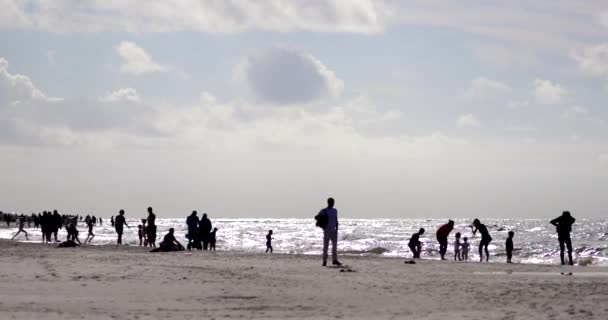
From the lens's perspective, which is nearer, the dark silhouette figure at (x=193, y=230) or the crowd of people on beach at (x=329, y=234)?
the crowd of people on beach at (x=329, y=234)

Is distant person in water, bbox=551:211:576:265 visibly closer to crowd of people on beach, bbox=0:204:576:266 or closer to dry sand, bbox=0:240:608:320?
crowd of people on beach, bbox=0:204:576:266

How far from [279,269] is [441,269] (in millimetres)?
4295

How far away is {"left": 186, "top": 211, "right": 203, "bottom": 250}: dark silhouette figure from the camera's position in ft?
102

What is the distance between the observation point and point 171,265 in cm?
1980

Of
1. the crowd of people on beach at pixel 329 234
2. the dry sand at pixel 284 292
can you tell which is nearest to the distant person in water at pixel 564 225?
the crowd of people on beach at pixel 329 234

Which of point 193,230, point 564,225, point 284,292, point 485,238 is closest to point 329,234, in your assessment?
point 284,292

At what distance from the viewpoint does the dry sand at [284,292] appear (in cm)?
1176

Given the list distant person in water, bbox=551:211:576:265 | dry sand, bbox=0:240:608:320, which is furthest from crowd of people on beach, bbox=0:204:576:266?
dry sand, bbox=0:240:608:320

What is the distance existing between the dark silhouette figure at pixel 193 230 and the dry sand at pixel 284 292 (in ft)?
34.3

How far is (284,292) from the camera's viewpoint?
14.4 meters

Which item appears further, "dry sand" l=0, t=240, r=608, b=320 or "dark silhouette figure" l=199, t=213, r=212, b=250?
"dark silhouette figure" l=199, t=213, r=212, b=250

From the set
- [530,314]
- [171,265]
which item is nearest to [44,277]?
[171,265]

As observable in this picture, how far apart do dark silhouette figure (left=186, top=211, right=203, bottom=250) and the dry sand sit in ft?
34.3

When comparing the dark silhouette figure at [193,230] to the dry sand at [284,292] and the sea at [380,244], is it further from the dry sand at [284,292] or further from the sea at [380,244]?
the dry sand at [284,292]
